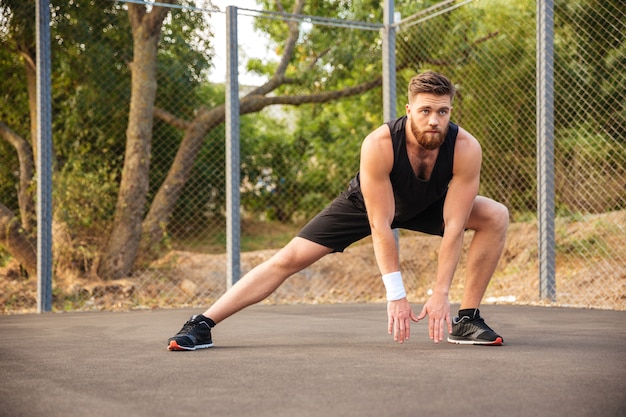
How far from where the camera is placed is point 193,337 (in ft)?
11.1

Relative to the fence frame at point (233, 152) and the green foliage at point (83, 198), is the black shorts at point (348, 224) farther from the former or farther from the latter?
the green foliage at point (83, 198)

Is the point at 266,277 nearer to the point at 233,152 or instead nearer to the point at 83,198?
the point at 233,152

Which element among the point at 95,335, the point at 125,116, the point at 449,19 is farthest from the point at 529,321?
the point at 125,116

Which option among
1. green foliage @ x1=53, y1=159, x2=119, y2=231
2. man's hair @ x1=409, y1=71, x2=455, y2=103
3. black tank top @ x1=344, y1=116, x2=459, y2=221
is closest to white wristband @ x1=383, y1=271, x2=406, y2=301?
black tank top @ x1=344, y1=116, x2=459, y2=221

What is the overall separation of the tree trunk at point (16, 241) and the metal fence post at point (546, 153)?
15.1 feet

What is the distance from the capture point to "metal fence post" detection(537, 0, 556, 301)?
5645 mm

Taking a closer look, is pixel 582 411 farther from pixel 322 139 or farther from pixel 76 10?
pixel 322 139

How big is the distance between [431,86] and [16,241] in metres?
5.47

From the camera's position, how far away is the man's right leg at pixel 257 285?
3422mm

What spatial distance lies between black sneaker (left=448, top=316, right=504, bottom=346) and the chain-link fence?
2.62 meters

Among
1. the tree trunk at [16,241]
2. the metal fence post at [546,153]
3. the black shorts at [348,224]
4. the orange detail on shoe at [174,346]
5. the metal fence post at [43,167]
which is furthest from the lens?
the tree trunk at [16,241]

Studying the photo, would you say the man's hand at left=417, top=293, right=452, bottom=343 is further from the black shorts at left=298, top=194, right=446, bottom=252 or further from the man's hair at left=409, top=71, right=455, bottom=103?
the man's hair at left=409, top=71, right=455, bottom=103

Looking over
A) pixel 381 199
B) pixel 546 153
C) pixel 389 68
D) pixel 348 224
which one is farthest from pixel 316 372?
pixel 389 68

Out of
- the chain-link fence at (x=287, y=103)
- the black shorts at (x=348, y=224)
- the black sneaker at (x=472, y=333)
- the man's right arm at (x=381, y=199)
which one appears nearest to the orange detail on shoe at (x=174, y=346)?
the black shorts at (x=348, y=224)
